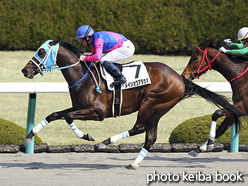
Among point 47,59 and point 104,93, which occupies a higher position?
point 47,59

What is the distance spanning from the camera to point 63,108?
8906mm

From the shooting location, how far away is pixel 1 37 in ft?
40.3

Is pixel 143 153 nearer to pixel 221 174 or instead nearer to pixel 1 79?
pixel 221 174

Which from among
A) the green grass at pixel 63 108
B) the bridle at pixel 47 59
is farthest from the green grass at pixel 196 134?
the bridle at pixel 47 59

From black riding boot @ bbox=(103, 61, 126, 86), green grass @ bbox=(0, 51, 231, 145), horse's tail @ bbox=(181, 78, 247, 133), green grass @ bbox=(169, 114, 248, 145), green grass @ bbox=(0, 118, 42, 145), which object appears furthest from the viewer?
green grass @ bbox=(0, 51, 231, 145)

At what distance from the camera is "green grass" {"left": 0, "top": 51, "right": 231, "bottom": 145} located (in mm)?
7207

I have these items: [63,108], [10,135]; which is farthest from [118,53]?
[63,108]

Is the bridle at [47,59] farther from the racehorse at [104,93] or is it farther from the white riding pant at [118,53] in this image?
the white riding pant at [118,53]

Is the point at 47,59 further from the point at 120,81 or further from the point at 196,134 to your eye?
the point at 196,134

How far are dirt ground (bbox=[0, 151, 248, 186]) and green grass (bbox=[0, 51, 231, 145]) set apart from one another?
128 centimetres

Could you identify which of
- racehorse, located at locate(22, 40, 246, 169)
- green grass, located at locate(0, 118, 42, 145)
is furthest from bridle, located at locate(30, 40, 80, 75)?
green grass, located at locate(0, 118, 42, 145)

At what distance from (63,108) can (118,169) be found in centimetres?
427

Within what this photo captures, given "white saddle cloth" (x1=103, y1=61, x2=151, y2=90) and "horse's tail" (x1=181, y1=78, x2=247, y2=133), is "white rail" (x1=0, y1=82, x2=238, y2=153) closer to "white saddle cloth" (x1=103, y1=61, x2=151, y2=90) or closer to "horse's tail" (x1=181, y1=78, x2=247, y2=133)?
"horse's tail" (x1=181, y1=78, x2=247, y2=133)

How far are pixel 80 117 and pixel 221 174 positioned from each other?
5.46ft
